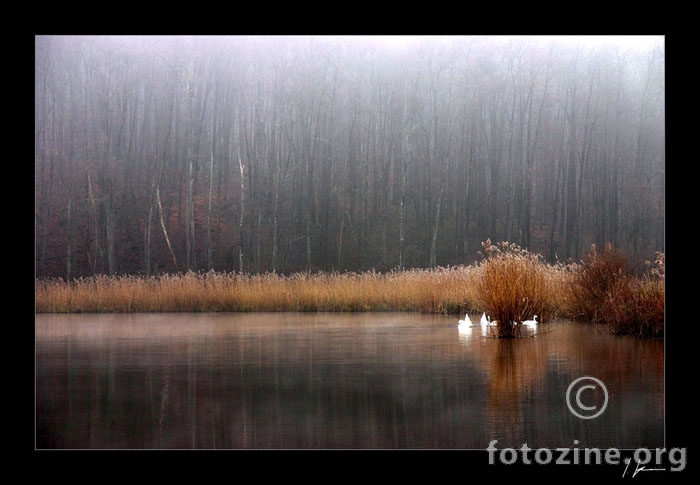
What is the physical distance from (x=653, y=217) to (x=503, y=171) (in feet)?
7.10

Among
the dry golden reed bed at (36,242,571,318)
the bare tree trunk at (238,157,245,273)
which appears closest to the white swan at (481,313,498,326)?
the dry golden reed bed at (36,242,571,318)

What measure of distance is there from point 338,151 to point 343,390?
631 cm

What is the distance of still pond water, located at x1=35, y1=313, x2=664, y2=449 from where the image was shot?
138 inches

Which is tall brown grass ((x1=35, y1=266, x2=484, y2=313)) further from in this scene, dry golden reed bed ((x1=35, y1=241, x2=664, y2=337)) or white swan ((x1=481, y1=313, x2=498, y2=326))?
white swan ((x1=481, y1=313, x2=498, y2=326))

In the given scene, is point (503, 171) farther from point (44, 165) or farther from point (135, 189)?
point (44, 165)

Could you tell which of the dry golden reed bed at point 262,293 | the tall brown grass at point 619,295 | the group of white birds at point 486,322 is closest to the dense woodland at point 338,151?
the dry golden reed bed at point 262,293

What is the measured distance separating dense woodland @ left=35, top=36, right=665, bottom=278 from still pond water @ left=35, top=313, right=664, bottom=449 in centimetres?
275

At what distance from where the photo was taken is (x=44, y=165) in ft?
27.4

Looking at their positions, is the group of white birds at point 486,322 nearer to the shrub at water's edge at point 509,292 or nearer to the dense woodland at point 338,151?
the shrub at water's edge at point 509,292

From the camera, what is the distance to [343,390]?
13.8 feet

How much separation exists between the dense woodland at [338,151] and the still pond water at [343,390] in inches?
108

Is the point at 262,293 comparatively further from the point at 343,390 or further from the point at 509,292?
the point at 343,390

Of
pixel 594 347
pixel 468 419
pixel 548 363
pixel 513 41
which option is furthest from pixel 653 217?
pixel 468 419

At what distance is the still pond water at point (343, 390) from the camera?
11.5 feet
